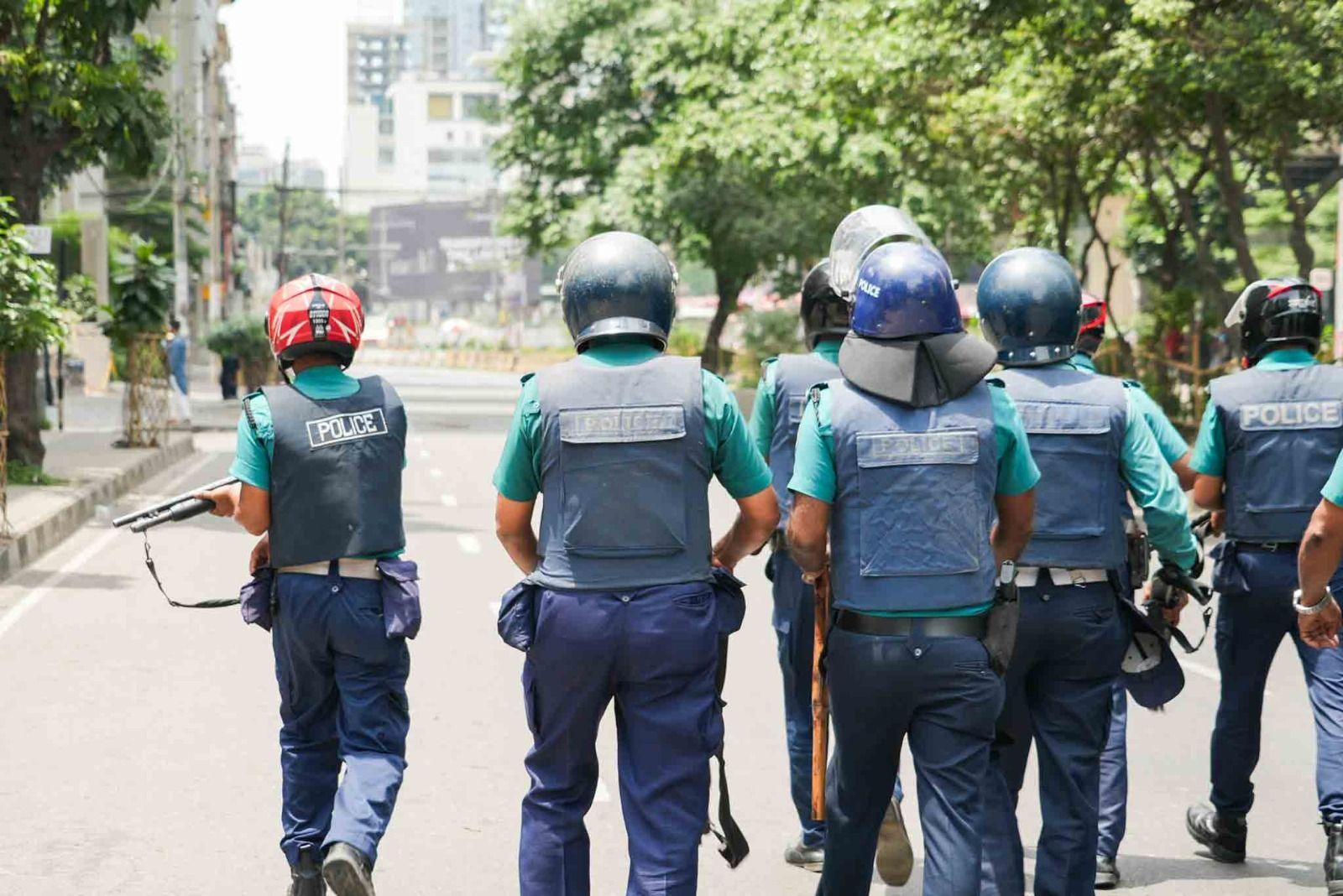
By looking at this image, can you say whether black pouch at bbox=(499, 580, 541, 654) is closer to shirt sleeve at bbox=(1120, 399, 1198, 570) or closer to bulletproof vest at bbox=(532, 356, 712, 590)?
bulletproof vest at bbox=(532, 356, 712, 590)

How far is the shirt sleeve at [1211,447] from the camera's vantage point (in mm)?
6113

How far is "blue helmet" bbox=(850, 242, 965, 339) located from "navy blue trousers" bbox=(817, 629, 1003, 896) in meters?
0.72

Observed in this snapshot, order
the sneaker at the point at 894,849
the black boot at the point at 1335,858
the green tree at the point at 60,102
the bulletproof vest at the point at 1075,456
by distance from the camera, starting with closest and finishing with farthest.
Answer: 1. the bulletproof vest at the point at 1075,456
2. the black boot at the point at 1335,858
3. the sneaker at the point at 894,849
4. the green tree at the point at 60,102

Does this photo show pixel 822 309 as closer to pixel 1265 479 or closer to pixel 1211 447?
pixel 1211 447

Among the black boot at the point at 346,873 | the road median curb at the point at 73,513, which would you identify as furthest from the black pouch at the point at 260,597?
the road median curb at the point at 73,513

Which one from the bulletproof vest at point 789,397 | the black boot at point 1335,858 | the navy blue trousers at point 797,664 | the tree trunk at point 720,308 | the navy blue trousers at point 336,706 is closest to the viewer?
the navy blue trousers at point 336,706

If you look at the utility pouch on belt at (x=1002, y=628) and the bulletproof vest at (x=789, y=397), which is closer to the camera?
the utility pouch on belt at (x=1002, y=628)

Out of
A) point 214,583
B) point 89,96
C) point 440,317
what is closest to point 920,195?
point 89,96

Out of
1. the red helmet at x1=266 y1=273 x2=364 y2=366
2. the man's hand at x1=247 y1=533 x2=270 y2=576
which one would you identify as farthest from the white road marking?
the red helmet at x1=266 y1=273 x2=364 y2=366

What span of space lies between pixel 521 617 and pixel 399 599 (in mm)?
837

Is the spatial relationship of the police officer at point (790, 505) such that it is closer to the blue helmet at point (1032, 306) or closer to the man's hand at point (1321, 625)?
the blue helmet at point (1032, 306)

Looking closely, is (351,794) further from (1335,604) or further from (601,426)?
(1335,604)

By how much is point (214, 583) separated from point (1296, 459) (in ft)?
28.2

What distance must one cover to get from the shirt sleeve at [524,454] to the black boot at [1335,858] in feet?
8.65
